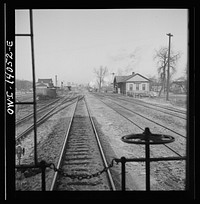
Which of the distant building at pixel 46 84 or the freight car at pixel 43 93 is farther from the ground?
the distant building at pixel 46 84

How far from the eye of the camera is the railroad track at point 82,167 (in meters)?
3.78

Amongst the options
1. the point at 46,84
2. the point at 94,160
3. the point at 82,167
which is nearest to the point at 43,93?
the point at 46,84

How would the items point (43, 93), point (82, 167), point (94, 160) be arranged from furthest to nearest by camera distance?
1. point (43, 93)
2. point (94, 160)
3. point (82, 167)

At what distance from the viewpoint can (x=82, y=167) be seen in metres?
4.65

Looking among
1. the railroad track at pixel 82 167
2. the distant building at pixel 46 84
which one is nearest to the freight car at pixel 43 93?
the distant building at pixel 46 84

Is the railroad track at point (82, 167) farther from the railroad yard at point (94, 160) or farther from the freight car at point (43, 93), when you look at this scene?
the freight car at point (43, 93)

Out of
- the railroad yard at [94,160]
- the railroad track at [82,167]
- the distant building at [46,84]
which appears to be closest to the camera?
the railroad track at [82,167]

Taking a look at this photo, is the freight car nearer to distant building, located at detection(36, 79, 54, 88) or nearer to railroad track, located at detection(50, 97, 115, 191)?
distant building, located at detection(36, 79, 54, 88)

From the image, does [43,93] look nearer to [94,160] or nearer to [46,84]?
[46,84]

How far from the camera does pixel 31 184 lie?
13.3ft

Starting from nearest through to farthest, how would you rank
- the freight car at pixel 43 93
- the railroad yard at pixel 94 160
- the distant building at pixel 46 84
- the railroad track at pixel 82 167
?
the railroad track at pixel 82 167
the railroad yard at pixel 94 160
the distant building at pixel 46 84
the freight car at pixel 43 93
